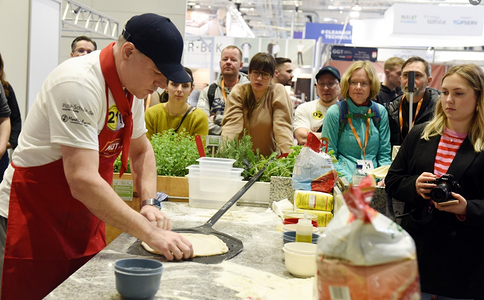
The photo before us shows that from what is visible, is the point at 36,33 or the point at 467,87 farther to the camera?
the point at 36,33

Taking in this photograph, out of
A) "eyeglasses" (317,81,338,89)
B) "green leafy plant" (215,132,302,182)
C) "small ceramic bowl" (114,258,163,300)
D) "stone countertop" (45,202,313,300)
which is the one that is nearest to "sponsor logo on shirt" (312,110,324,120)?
"eyeglasses" (317,81,338,89)

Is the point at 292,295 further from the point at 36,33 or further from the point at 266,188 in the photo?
the point at 36,33

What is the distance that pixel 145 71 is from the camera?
1.82 meters

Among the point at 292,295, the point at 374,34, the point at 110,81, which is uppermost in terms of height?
the point at 374,34

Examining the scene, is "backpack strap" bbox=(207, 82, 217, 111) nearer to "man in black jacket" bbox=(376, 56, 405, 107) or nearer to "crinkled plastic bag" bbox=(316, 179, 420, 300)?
"man in black jacket" bbox=(376, 56, 405, 107)

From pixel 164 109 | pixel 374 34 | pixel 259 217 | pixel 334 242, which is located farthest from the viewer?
pixel 374 34

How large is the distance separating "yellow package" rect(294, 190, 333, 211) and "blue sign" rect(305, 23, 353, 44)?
17.6m

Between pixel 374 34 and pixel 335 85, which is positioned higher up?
pixel 374 34

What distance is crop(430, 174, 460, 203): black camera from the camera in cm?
239

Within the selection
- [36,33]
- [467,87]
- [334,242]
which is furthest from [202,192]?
[36,33]

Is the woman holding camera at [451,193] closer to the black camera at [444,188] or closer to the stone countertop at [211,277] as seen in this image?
the black camera at [444,188]

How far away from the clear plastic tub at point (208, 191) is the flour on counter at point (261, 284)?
40.0 inches

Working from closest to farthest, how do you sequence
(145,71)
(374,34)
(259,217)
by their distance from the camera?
(145,71), (259,217), (374,34)

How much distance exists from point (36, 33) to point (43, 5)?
0.35 meters
